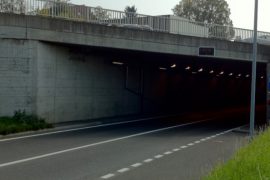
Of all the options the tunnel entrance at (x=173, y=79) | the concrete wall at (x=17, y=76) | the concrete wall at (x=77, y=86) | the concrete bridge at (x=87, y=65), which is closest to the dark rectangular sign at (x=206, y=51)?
the concrete bridge at (x=87, y=65)

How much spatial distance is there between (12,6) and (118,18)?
6.52 m

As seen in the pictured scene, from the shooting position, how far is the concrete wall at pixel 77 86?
20.9m

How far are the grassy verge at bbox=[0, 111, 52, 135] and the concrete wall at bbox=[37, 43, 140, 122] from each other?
858mm

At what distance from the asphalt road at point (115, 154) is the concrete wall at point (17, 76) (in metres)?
2.58

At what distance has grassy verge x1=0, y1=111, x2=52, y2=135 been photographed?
57.2 ft

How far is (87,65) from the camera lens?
948 inches

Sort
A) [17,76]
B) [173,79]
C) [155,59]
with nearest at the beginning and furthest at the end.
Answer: [17,76] → [155,59] → [173,79]

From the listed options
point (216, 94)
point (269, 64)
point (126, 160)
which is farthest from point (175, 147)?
point (216, 94)

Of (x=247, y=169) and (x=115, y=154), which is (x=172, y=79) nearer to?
(x=115, y=154)

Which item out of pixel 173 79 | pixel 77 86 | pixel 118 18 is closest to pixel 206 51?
pixel 118 18

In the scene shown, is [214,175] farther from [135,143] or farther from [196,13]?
[196,13]

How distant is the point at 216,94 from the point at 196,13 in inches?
1900

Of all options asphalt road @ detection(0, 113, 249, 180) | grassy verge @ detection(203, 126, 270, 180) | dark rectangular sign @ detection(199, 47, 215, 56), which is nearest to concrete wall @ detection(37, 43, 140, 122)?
asphalt road @ detection(0, 113, 249, 180)

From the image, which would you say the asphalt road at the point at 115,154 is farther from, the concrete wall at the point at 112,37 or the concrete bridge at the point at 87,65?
the concrete wall at the point at 112,37
